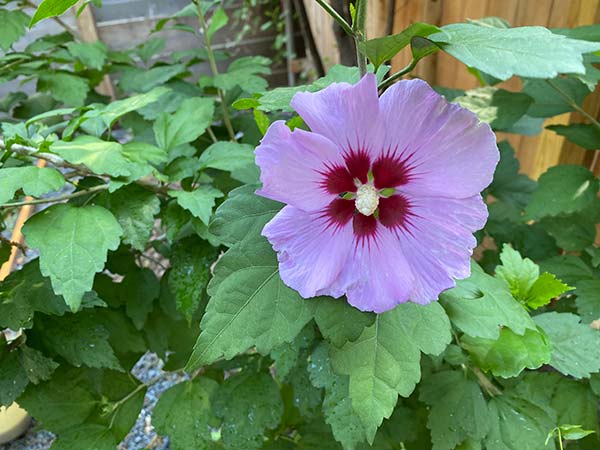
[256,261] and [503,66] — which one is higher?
[503,66]

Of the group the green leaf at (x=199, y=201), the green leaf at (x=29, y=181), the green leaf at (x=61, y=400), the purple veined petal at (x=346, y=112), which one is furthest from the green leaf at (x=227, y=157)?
the green leaf at (x=61, y=400)

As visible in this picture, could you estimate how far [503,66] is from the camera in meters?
0.48

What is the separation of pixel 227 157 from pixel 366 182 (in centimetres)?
40

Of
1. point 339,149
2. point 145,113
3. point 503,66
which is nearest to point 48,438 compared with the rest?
point 145,113

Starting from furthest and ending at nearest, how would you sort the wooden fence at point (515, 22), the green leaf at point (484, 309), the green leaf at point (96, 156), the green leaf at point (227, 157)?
the wooden fence at point (515, 22) < the green leaf at point (227, 157) < the green leaf at point (96, 156) < the green leaf at point (484, 309)

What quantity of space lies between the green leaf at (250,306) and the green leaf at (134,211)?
0.29m

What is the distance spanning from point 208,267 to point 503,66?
638 millimetres

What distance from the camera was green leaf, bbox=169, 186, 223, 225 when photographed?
0.86m

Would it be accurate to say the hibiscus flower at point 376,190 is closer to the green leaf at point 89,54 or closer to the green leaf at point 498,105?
the green leaf at point 498,105

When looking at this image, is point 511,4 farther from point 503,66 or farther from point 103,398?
point 103,398

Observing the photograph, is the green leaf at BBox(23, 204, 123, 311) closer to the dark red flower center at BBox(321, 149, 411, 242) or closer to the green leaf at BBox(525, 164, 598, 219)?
the dark red flower center at BBox(321, 149, 411, 242)

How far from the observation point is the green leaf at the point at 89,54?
4.39ft

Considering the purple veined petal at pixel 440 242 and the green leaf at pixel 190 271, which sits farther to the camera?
the green leaf at pixel 190 271

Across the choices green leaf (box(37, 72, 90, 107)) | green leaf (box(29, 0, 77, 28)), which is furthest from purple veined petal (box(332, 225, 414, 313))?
green leaf (box(37, 72, 90, 107))
